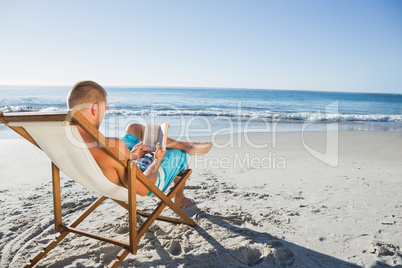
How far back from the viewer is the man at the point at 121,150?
1836 millimetres

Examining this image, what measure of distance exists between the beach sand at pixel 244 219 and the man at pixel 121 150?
0.61m

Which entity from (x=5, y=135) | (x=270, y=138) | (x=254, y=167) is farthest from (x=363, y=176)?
(x=5, y=135)

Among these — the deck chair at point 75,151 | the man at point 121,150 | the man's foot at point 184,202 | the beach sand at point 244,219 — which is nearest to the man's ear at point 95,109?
the man at point 121,150

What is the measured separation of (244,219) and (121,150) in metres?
1.57

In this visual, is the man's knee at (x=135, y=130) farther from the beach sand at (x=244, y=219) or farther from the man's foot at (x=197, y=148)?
the beach sand at (x=244, y=219)

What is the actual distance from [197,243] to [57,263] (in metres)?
1.09

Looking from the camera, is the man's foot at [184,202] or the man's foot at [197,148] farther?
the man's foot at [184,202]

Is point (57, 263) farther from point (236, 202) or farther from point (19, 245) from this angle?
point (236, 202)

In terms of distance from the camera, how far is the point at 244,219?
2.86m

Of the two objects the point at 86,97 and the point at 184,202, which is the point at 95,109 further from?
the point at 184,202

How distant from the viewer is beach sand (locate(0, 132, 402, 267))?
2.24 metres

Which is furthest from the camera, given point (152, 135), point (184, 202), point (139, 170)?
point (184, 202)

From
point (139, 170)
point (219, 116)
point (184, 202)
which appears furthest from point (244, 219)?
point (219, 116)

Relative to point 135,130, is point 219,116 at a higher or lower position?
lower
